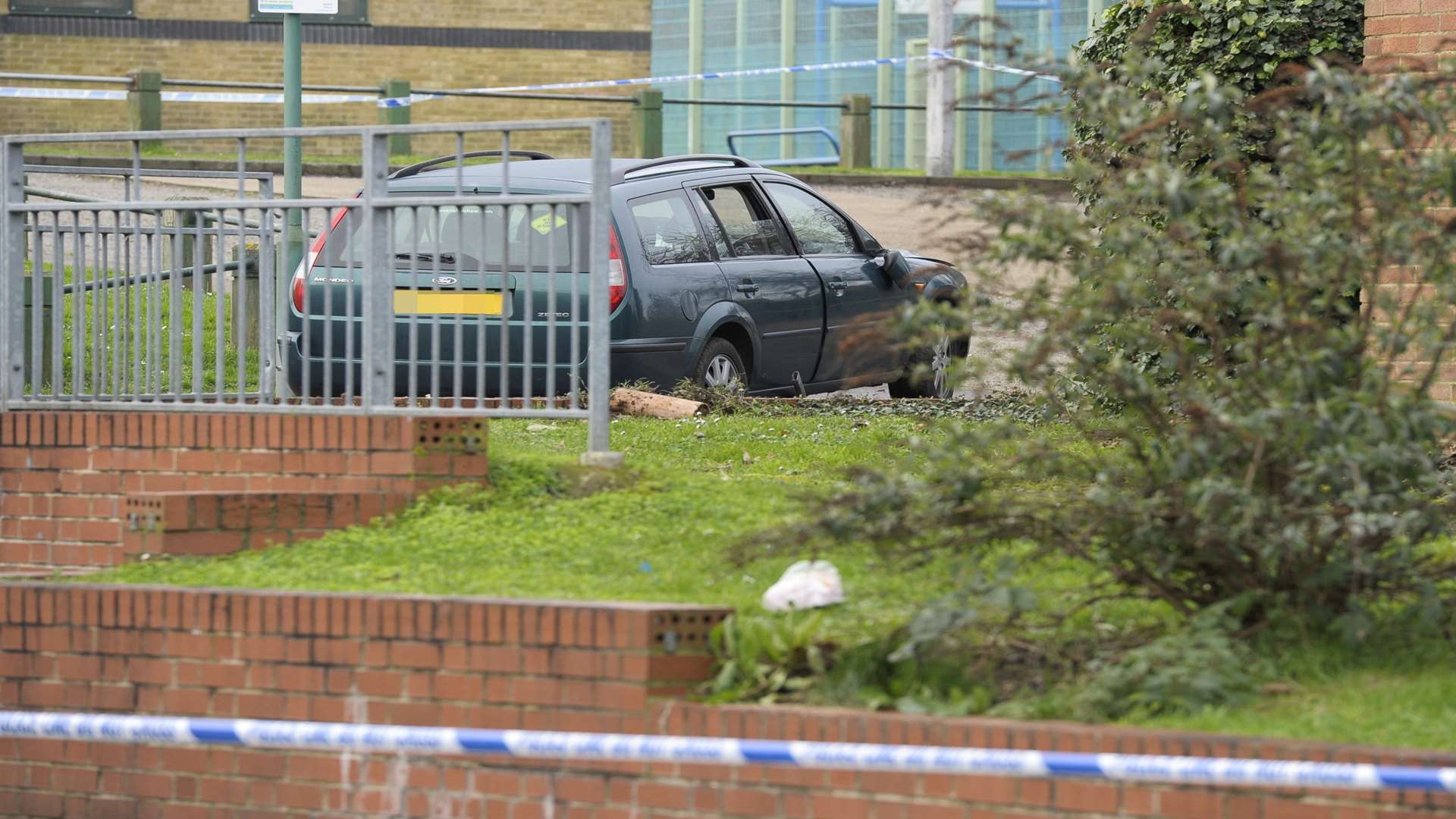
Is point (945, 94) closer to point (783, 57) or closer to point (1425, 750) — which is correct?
point (783, 57)

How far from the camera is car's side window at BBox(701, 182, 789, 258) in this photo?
1019cm

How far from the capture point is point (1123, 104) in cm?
495

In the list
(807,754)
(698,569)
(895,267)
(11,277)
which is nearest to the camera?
(807,754)

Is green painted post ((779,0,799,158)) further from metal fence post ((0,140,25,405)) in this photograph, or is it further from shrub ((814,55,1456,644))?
shrub ((814,55,1456,644))

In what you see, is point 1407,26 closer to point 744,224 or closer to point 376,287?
point 744,224

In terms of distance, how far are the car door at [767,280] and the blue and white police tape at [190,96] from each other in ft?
48.8

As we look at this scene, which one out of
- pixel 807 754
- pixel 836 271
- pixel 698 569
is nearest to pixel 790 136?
pixel 836 271

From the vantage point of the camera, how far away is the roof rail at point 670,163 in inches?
389

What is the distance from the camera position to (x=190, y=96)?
83.4 ft

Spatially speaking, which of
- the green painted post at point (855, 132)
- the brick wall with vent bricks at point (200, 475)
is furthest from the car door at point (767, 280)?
the green painted post at point (855, 132)

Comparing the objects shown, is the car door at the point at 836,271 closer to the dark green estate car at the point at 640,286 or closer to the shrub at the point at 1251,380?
the dark green estate car at the point at 640,286

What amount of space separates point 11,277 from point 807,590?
339cm

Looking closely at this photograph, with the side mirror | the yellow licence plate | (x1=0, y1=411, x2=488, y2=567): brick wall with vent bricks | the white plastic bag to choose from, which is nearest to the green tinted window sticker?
the yellow licence plate

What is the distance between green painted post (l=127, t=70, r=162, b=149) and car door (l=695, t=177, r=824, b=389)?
1540cm
